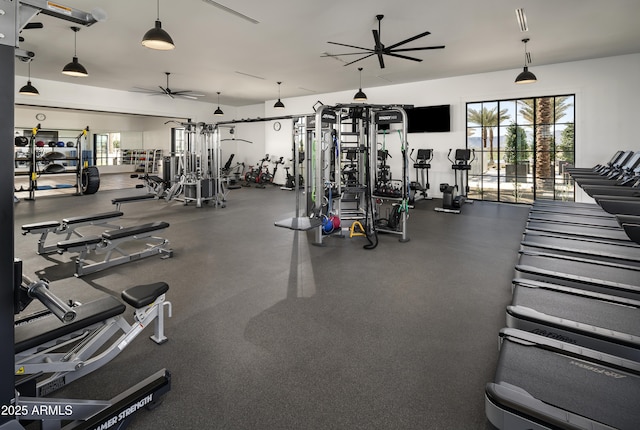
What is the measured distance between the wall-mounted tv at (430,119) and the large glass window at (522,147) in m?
0.55

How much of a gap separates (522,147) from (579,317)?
7.32 metres

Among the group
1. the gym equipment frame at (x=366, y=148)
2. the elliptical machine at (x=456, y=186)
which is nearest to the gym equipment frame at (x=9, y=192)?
the gym equipment frame at (x=366, y=148)

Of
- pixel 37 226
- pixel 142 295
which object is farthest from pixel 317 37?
pixel 142 295

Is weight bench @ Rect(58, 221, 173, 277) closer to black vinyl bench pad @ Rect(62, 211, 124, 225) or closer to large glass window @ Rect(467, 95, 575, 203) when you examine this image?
black vinyl bench pad @ Rect(62, 211, 124, 225)

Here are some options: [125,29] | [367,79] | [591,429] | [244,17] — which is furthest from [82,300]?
[367,79]

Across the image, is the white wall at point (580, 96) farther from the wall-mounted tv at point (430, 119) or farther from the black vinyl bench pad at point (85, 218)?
the black vinyl bench pad at point (85, 218)

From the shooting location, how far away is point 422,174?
9.41 meters

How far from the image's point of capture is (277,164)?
1266 centimetres

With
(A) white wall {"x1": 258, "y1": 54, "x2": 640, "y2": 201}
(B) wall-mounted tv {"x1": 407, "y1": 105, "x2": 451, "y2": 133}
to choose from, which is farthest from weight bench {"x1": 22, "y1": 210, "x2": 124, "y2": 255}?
(A) white wall {"x1": 258, "y1": 54, "x2": 640, "y2": 201}

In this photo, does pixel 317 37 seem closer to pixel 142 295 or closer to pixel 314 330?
pixel 314 330

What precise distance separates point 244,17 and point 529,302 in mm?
5008

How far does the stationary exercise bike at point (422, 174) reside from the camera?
8688 millimetres

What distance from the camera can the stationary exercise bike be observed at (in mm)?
8688

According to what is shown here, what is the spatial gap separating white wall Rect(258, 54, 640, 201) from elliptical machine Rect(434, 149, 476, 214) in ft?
1.32
